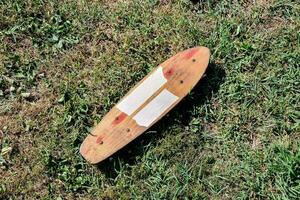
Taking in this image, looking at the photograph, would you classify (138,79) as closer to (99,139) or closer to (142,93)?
(142,93)

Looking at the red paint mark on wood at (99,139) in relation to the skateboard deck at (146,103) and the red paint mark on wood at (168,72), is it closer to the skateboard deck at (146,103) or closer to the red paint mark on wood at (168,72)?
the skateboard deck at (146,103)

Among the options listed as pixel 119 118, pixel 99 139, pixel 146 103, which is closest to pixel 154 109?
pixel 146 103

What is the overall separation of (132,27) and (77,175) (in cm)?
121

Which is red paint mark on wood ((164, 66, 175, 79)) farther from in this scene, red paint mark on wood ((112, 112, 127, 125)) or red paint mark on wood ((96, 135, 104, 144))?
red paint mark on wood ((96, 135, 104, 144))

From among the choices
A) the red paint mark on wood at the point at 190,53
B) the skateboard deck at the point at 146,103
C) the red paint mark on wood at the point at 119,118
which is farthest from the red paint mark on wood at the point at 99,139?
the red paint mark on wood at the point at 190,53

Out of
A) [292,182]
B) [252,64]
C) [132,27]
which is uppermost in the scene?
[132,27]

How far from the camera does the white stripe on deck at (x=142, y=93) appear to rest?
412 centimetres

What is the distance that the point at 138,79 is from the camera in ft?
14.2

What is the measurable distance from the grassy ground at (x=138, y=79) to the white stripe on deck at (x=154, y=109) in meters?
0.07

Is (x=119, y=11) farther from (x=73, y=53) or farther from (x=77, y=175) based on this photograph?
(x=77, y=175)

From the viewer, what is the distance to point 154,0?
4617 millimetres

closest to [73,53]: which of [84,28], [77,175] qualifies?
[84,28]

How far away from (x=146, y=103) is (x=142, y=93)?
8 cm

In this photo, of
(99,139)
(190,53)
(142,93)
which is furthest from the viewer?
(190,53)
